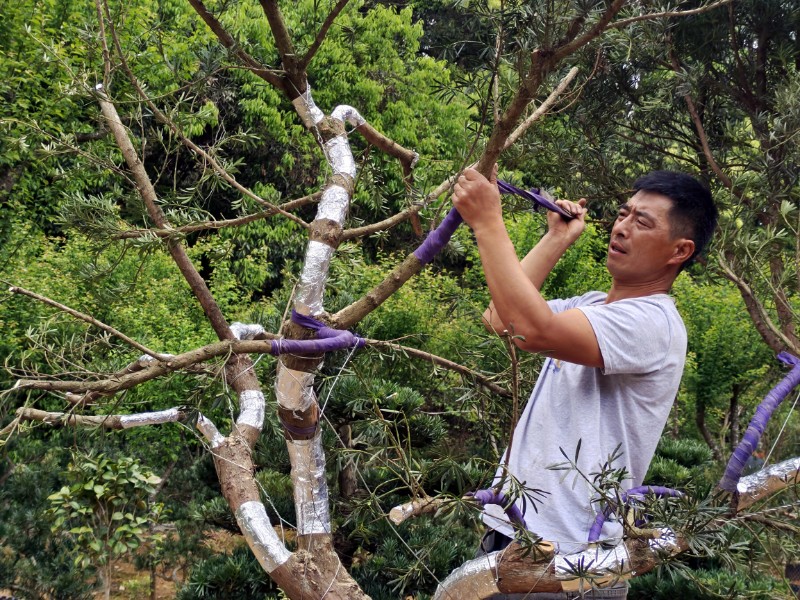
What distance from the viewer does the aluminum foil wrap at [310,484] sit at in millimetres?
2258

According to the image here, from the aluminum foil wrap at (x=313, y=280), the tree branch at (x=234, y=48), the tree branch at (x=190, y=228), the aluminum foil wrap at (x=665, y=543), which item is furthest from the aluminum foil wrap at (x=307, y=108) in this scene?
the aluminum foil wrap at (x=665, y=543)

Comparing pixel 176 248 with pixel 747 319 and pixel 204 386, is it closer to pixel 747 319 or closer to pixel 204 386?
pixel 204 386

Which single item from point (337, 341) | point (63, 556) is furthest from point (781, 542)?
point (63, 556)

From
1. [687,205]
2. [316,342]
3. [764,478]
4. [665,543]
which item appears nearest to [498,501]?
[665,543]

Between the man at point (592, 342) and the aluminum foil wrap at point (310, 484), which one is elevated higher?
the man at point (592, 342)

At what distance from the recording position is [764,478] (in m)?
1.96

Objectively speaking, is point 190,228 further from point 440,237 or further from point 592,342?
point 592,342

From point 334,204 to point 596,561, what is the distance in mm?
1090

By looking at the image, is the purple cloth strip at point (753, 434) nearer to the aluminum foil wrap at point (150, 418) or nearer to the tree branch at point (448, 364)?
the tree branch at point (448, 364)

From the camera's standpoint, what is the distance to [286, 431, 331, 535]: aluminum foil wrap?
2.26 meters

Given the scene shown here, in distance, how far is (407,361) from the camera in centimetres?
246

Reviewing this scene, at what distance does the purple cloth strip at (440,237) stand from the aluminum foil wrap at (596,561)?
0.70m

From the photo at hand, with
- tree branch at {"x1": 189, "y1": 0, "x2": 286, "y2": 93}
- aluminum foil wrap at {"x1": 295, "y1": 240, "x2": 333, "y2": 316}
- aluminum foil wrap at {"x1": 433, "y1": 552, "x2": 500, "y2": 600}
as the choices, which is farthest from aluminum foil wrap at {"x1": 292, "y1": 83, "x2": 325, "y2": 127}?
aluminum foil wrap at {"x1": 433, "y1": 552, "x2": 500, "y2": 600}

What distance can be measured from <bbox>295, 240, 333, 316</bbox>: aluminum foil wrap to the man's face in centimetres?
70
